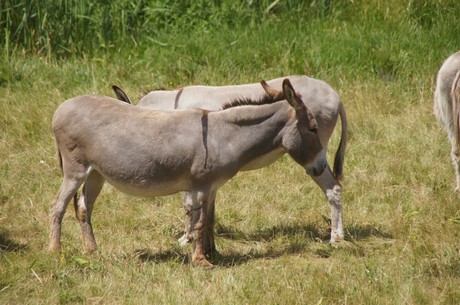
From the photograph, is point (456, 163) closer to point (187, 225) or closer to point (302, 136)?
point (302, 136)

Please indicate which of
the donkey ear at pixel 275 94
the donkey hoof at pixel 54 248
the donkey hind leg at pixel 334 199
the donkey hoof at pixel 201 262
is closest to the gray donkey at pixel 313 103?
the donkey hind leg at pixel 334 199

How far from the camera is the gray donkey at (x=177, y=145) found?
5.98 m

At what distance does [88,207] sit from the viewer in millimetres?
6430

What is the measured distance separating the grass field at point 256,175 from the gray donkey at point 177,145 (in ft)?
1.82

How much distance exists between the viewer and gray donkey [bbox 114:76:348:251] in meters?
6.83

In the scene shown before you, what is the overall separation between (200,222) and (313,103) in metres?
1.53

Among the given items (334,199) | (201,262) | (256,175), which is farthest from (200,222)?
(256,175)

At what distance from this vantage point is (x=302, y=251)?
6531 millimetres

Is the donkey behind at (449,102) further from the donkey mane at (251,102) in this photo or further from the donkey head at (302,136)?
the donkey mane at (251,102)

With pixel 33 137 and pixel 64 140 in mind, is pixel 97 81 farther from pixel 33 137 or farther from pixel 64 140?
pixel 64 140

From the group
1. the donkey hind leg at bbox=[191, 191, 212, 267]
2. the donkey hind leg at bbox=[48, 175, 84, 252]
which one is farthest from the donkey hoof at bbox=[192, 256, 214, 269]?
the donkey hind leg at bbox=[48, 175, 84, 252]

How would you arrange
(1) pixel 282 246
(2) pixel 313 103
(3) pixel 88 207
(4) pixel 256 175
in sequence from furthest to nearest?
1. (4) pixel 256 175
2. (2) pixel 313 103
3. (1) pixel 282 246
4. (3) pixel 88 207

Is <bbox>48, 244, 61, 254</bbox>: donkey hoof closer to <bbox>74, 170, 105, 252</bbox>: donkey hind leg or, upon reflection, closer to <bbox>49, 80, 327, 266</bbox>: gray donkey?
<bbox>49, 80, 327, 266</bbox>: gray donkey

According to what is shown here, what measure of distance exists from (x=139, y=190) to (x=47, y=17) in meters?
5.47
